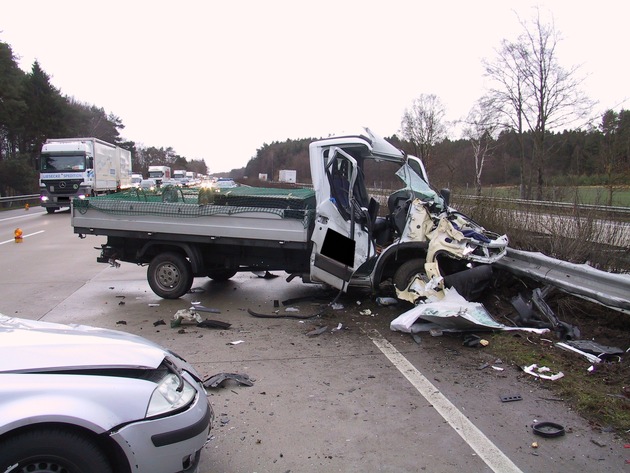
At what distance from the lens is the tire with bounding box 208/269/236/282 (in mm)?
8233

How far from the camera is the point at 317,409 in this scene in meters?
4.00

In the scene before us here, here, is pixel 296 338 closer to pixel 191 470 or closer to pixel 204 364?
pixel 204 364

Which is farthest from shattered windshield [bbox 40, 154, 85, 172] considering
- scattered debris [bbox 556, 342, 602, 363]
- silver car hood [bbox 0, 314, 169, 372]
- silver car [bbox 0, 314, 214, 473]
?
scattered debris [bbox 556, 342, 602, 363]

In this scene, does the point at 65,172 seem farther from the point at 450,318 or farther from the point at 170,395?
the point at 170,395

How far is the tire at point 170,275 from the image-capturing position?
7.72m

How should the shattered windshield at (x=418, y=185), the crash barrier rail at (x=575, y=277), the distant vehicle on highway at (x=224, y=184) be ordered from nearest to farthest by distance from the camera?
1. the crash barrier rail at (x=575, y=277)
2. the shattered windshield at (x=418, y=185)
3. the distant vehicle on highway at (x=224, y=184)

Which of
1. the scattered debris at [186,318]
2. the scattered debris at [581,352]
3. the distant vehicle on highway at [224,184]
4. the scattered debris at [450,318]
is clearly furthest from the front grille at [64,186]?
the scattered debris at [581,352]

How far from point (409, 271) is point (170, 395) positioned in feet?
15.8

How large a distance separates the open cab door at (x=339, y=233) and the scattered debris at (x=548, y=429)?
3460mm

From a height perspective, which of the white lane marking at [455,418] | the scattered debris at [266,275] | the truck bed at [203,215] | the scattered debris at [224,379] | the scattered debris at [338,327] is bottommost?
the white lane marking at [455,418]

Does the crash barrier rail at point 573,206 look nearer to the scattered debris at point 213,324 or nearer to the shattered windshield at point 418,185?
the shattered windshield at point 418,185

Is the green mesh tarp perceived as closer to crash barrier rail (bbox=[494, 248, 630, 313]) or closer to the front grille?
crash barrier rail (bbox=[494, 248, 630, 313])

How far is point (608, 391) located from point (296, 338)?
10.7ft

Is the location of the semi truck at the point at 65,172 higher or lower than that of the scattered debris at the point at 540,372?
higher
